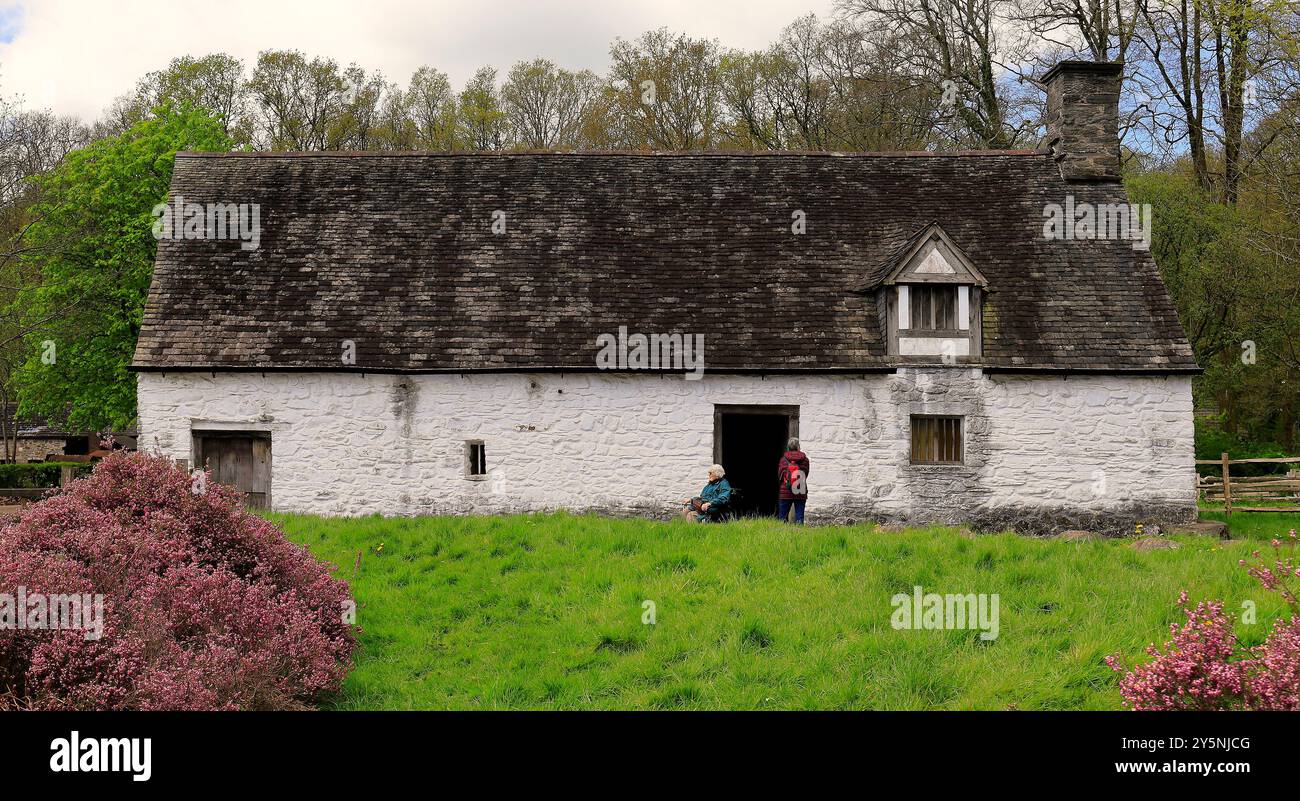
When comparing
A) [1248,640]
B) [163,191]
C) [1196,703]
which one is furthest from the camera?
[163,191]

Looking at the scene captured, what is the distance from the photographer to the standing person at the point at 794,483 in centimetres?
1447

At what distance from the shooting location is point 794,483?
47.4ft

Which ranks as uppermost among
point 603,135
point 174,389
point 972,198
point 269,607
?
point 603,135

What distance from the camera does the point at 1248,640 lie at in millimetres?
8414

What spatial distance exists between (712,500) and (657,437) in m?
2.86

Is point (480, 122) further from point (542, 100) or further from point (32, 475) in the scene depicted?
point (32, 475)

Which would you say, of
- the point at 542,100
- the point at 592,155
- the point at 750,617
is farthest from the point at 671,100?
the point at 750,617

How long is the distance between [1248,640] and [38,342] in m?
29.1

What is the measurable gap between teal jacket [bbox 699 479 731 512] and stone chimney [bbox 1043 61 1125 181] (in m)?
10.2

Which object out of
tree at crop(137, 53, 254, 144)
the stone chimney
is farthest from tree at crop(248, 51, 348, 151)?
the stone chimney

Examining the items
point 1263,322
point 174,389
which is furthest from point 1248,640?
point 1263,322

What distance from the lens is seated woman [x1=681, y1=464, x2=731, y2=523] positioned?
1395 cm
